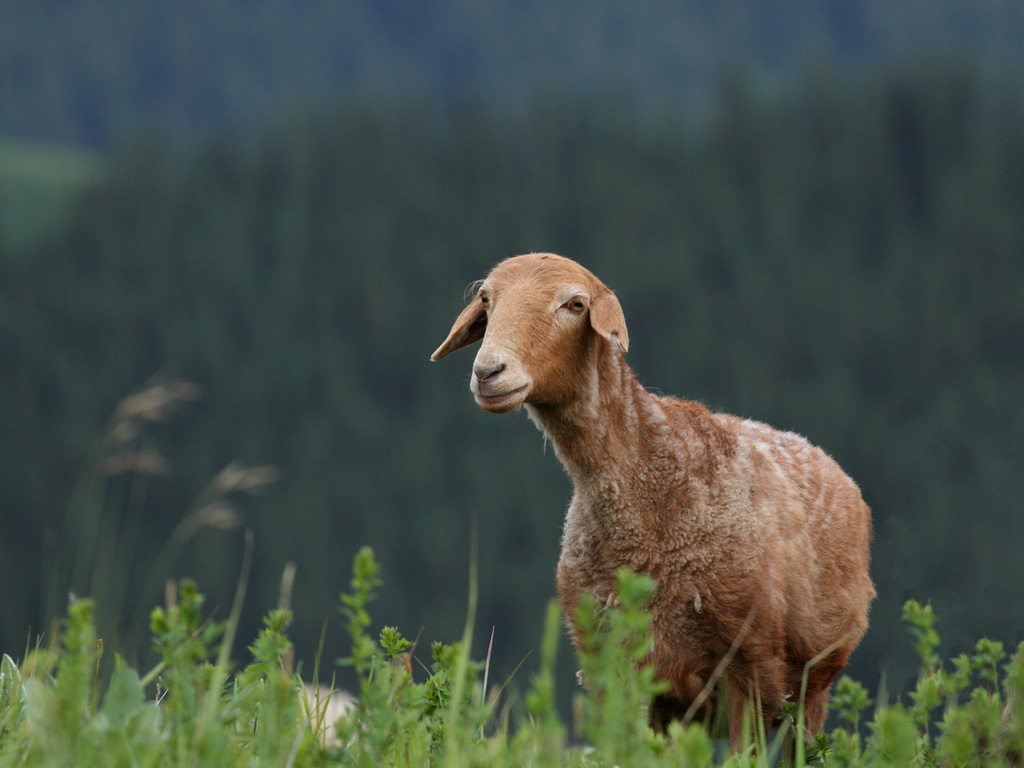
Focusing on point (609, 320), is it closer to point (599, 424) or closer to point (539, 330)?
point (539, 330)

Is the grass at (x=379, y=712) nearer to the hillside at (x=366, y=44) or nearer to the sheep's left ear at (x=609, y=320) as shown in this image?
the sheep's left ear at (x=609, y=320)

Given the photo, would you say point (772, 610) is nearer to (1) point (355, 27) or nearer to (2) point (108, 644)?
(2) point (108, 644)

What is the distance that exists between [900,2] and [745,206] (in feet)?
176

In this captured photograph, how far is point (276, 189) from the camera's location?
44750 millimetres

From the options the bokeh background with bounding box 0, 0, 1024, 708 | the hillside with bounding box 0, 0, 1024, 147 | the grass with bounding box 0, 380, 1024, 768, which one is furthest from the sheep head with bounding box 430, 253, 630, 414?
the hillside with bounding box 0, 0, 1024, 147

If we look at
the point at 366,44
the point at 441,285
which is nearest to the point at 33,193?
the point at 441,285

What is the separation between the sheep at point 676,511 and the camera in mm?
4094

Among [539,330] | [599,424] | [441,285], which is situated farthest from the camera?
[441,285]

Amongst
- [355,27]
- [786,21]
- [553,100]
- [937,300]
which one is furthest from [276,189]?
[786,21]

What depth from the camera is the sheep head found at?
3932mm

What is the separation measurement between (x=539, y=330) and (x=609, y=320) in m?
0.24

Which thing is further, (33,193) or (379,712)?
(33,193)

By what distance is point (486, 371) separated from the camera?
390cm

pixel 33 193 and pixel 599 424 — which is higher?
pixel 599 424
